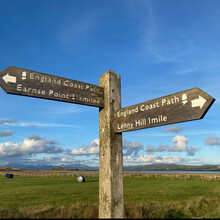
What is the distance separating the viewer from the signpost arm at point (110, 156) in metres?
4.36

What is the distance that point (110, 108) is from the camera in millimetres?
4922

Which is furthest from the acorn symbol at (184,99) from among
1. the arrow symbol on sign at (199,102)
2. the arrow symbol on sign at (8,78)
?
the arrow symbol on sign at (8,78)

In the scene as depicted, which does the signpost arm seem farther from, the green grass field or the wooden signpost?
the green grass field

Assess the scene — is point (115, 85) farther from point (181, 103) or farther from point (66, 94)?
point (181, 103)

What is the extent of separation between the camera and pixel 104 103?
5105mm

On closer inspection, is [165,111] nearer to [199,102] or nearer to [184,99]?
[184,99]

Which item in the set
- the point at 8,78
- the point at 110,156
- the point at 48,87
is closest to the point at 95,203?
the point at 110,156

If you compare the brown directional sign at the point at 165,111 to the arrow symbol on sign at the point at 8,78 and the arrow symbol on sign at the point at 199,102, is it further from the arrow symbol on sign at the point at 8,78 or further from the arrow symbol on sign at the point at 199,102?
the arrow symbol on sign at the point at 8,78

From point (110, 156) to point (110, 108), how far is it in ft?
3.74

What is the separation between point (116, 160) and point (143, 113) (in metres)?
1.24

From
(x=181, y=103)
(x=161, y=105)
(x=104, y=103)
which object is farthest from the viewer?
(x=104, y=103)

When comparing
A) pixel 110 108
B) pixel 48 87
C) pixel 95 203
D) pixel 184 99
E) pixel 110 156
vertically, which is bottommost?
pixel 95 203

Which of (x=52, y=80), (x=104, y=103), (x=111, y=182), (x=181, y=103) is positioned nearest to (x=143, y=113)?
(x=181, y=103)

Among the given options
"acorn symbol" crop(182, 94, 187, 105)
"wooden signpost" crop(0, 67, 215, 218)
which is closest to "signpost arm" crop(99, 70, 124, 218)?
"wooden signpost" crop(0, 67, 215, 218)
